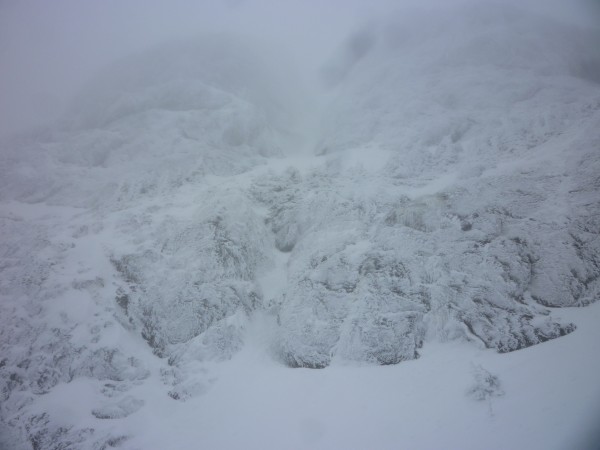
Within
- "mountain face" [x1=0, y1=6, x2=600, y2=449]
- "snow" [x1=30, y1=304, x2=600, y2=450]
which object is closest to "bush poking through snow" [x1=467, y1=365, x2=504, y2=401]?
"snow" [x1=30, y1=304, x2=600, y2=450]

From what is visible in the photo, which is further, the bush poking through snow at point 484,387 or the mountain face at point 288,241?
the mountain face at point 288,241

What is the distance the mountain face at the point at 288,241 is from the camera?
15492 millimetres

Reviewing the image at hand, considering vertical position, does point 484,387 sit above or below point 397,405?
above

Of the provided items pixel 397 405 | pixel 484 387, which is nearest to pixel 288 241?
pixel 397 405

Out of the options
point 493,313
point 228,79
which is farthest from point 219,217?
point 228,79

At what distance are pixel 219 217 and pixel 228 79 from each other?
34777 mm

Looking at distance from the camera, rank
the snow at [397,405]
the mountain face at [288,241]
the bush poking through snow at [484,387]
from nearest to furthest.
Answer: the snow at [397,405]
the bush poking through snow at [484,387]
the mountain face at [288,241]

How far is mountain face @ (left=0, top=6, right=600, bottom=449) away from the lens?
15492 millimetres

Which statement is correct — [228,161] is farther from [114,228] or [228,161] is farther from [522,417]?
[522,417]

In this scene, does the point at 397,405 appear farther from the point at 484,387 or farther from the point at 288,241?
the point at 288,241

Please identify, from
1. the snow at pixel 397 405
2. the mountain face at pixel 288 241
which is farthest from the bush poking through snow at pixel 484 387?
the mountain face at pixel 288 241

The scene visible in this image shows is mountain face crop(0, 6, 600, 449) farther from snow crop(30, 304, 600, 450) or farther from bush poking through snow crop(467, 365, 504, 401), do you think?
bush poking through snow crop(467, 365, 504, 401)

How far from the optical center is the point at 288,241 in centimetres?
2317

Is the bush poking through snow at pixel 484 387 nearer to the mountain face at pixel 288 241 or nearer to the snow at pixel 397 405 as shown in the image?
the snow at pixel 397 405
